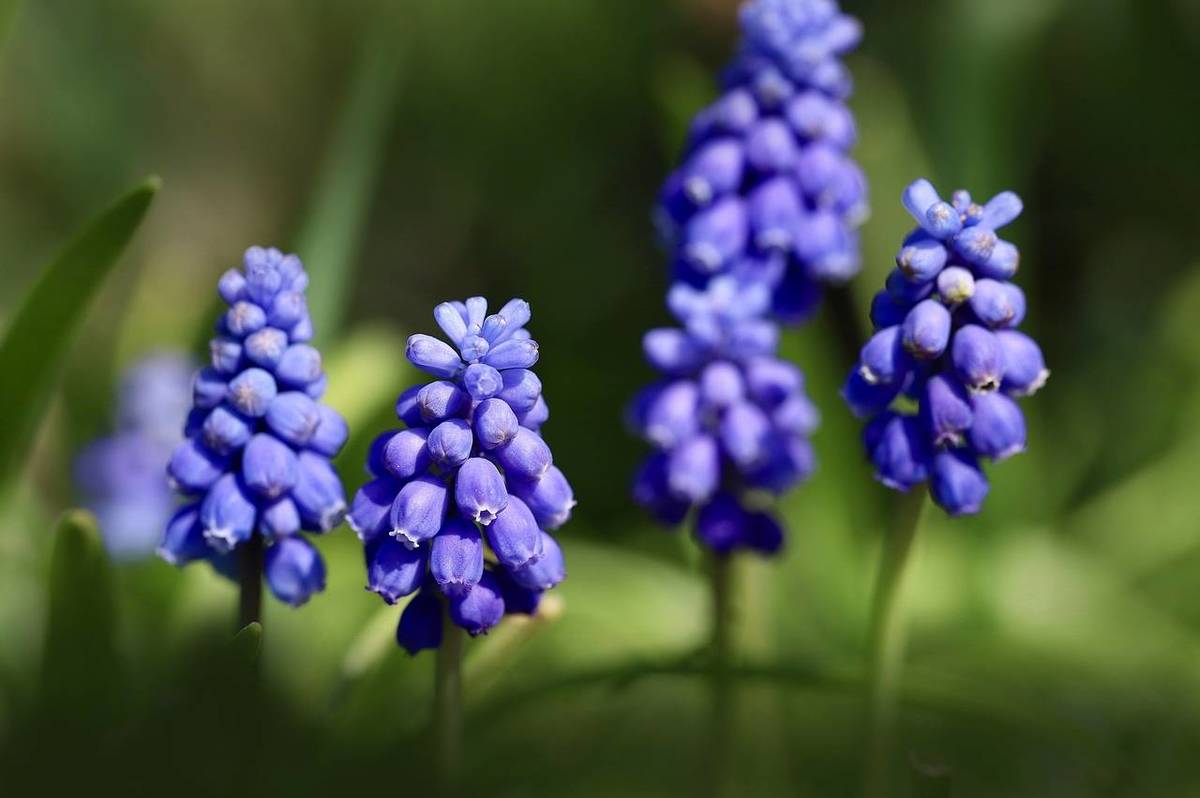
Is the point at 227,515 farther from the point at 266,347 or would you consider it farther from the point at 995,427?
the point at 995,427

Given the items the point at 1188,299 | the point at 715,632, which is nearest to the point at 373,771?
the point at 715,632

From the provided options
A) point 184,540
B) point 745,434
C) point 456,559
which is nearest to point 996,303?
point 745,434

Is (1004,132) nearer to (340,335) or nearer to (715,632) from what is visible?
(715,632)

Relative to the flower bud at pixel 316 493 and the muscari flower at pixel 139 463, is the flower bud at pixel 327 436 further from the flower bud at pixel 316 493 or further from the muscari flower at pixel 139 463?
the muscari flower at pixel 139 463

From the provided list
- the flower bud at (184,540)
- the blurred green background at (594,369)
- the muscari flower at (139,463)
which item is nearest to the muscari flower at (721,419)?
the blurred green background at (594,369)

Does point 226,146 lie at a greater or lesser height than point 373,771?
greater
